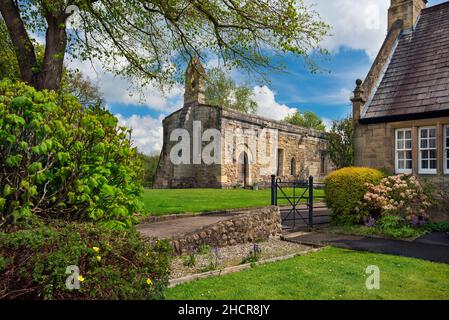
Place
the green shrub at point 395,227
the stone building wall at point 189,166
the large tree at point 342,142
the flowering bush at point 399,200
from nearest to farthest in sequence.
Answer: the green shrub at point 395,227
the flowering bush at point 399,200
the stone building wall at point 189,166
the large tree at point 342,142

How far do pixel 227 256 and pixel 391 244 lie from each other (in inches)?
169

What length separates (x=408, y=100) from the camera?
1223 centimetres

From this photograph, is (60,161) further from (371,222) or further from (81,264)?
(371,222)

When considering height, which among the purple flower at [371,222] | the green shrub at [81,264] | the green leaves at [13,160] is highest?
the green leaves at [13,160]

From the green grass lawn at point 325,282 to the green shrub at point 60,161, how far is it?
5.54 feet

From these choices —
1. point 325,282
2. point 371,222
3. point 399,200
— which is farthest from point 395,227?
point 325,282

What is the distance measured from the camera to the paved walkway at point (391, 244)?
24.5ft

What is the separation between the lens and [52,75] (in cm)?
902

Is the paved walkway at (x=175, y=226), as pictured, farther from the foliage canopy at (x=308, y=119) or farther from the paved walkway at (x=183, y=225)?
the foliage canopy at (x=308, y=119)

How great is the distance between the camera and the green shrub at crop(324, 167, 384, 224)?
10930mm

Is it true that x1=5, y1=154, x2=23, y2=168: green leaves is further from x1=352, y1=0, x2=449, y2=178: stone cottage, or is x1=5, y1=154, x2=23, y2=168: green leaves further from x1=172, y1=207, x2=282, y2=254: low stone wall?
x1=352, y1=0, x2=449, y2=178: stone cottage

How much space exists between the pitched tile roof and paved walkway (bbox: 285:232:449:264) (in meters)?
4.64

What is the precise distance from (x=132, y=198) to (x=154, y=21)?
898 centimetres

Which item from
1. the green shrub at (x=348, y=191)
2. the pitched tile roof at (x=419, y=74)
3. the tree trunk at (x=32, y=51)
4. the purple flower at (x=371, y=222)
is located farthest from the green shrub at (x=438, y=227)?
the tree trunk at (x=32, y=51)
